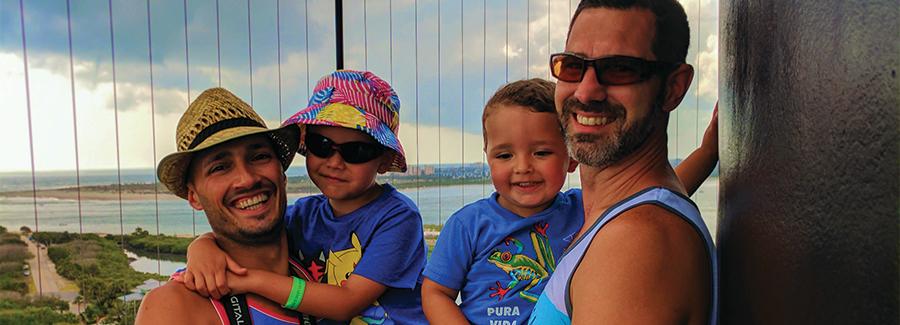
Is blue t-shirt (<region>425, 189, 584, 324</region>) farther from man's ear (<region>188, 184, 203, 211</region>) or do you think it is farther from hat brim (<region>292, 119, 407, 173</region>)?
man's ear (<region>188, 184, 203, 211</region>)

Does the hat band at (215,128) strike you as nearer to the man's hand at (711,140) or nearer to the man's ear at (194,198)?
the man's ear at (194,198)

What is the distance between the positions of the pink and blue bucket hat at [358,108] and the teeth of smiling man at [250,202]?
26cm

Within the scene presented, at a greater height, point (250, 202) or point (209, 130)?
point (209, 130)

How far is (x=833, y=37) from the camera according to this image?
66 centimetres

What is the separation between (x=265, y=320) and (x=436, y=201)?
4.33m

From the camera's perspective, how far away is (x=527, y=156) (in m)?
1.73

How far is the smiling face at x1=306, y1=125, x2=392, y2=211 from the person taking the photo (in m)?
1.83

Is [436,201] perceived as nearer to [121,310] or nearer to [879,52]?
[879,52]

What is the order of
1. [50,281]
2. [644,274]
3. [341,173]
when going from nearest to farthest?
[644,274]
[341,173]
[50,281]

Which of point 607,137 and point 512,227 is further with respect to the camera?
point 512,227

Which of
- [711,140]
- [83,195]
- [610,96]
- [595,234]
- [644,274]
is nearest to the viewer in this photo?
[644,274]

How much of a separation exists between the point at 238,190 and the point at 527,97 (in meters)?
0.83

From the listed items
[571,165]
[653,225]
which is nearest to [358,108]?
[571,165]

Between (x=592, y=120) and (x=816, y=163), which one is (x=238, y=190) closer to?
(x=592, y=120)
